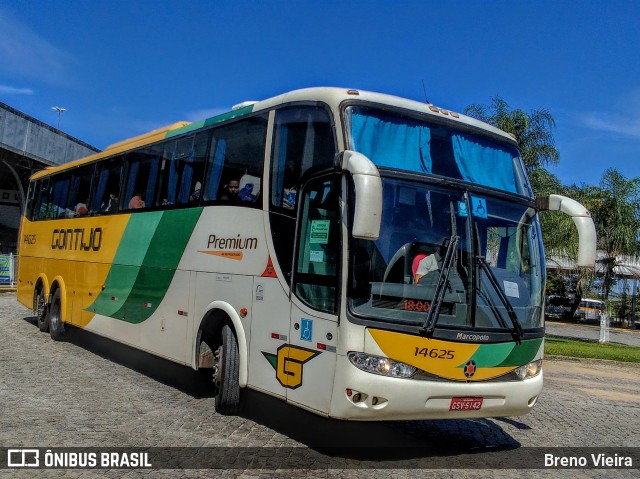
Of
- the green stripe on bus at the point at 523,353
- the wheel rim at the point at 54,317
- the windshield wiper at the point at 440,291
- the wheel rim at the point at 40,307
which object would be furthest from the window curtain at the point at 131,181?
the green stripe on bus at the point at 523,353

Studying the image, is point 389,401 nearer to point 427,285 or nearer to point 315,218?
point 427,285

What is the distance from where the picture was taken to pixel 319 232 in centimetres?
637

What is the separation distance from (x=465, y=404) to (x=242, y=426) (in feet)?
8.44

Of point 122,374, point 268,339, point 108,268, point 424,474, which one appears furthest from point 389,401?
point 108,268

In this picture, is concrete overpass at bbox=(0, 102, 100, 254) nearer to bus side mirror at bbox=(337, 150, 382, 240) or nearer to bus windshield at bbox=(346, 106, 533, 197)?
bus windshield at bbox=(346, 106, 533, 197)

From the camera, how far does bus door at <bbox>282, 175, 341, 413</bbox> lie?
6051 mm

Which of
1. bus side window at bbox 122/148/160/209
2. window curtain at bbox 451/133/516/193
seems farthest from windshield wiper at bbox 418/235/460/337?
bus side window at bbox 122/148/160/209

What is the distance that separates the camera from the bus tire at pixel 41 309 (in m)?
14.6

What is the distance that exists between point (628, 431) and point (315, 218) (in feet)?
17.7

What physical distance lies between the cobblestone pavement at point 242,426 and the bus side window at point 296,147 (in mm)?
2562

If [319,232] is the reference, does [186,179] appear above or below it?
above

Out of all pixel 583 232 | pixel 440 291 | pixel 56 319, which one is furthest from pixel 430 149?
pixel 56 319

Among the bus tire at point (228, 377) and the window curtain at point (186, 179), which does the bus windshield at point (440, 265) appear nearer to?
the bus tire at point (228, 377)

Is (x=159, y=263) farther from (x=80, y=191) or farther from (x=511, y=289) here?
(x=511, y=289)
